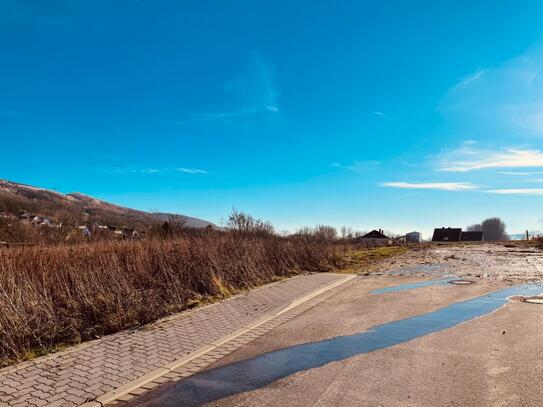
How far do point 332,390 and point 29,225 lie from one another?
1712 cm

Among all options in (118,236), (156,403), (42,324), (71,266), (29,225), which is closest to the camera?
(156,403)

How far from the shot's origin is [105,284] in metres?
9.83

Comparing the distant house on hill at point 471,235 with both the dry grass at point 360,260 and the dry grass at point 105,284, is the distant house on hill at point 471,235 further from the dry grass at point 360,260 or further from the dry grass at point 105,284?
the dry grass at point 105,284

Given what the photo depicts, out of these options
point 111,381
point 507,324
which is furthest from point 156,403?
point 507,324

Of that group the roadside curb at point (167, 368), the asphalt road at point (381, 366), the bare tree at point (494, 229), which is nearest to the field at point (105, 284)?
the roadside curb at point (167, 368)

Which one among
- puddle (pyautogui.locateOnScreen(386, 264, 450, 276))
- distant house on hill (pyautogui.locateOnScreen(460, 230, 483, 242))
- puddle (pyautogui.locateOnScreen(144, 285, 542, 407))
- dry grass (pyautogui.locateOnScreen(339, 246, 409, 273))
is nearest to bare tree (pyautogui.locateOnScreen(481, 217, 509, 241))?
distant house on hill (pyautogui.locateOnScreen(460, 230, 483, 242))

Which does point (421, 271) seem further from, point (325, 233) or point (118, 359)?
point (118, 359)

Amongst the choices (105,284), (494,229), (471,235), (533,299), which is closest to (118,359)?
(105,284)

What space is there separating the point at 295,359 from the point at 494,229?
151943mm

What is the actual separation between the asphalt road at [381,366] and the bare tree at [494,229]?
14073cm

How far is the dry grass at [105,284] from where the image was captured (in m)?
7.41

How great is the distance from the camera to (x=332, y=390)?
527 centimetres

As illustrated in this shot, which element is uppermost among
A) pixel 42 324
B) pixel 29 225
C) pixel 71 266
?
pixel 29 225

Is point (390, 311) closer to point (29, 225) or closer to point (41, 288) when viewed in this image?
point (41, 288)
